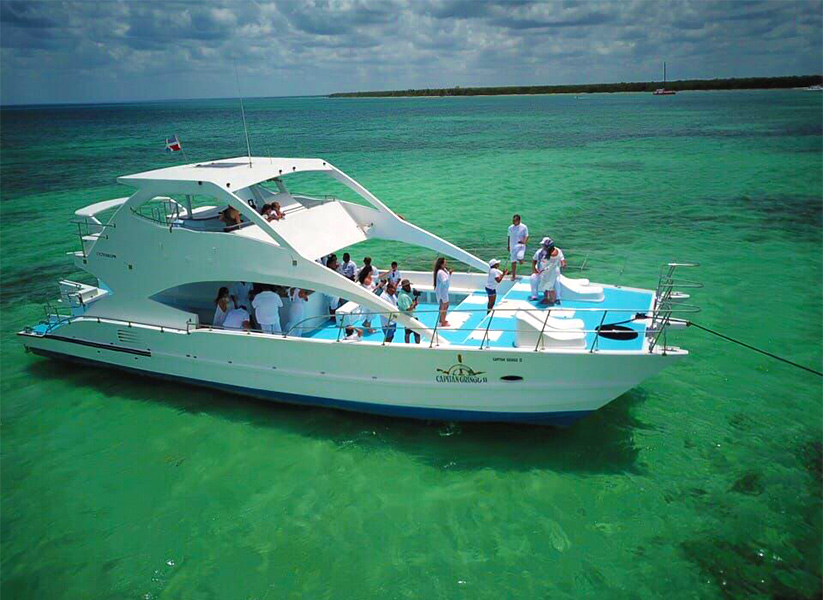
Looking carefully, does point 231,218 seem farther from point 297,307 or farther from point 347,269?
point 347,269

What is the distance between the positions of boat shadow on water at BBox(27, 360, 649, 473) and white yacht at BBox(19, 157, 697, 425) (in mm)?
318

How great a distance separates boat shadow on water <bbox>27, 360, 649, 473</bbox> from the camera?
7863 millimetres

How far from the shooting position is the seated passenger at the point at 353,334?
333 inches

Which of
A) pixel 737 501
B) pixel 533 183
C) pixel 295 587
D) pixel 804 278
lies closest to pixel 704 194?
pixel 533 183

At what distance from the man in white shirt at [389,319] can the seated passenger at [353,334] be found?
390 mm

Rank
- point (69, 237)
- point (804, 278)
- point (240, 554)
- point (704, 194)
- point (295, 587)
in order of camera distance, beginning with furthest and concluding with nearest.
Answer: point (704, 194)
point (69, 237)
point (804, 278)
point (240, 554)
point (295, 587)

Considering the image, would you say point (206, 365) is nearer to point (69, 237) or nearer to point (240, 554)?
point (240, 554)

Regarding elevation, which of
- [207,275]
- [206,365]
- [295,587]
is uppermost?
[207,275]

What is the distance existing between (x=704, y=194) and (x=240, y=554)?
2705 centimetres

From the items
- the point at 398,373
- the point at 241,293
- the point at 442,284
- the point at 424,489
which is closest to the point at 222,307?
the point at 241,293

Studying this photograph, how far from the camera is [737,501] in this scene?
23.1ft

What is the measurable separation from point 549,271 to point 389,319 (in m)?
2.93

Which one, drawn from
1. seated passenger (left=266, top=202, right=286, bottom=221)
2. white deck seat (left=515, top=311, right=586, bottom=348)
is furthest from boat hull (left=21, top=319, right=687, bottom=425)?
seated passenger (left=266, top=202, right=286, bottom=221)

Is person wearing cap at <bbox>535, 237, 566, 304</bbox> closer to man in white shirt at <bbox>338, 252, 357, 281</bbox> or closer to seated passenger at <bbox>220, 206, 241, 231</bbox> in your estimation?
man in white shirt at <bbox>338, 252, 357, 281</bbox>
